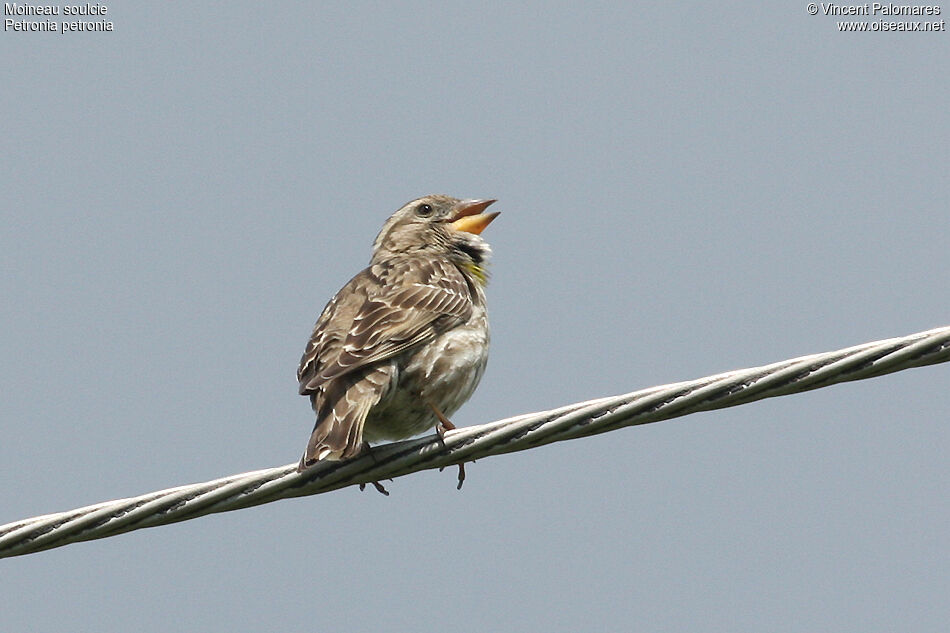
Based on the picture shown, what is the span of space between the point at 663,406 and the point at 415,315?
8.72ft

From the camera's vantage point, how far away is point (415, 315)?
821 cm

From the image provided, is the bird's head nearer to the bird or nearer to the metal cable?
A: the bird

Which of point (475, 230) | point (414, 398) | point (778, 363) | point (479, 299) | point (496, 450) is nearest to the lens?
point (778, 363)

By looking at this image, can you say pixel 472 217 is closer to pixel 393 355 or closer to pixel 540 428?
pixel 393 355

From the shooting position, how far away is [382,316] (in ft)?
26.6

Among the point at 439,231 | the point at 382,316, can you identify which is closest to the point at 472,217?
the point at 439,231

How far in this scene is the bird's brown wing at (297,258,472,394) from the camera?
7730 millimetres

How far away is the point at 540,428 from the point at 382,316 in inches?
90.5

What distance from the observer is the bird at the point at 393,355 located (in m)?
7.46

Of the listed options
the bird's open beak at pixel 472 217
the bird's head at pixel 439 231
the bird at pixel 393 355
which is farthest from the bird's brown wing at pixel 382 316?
the bird's open beak at pixel 472 217

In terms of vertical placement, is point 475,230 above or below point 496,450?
above

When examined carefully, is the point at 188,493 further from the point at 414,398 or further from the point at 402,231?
the point at 402,231

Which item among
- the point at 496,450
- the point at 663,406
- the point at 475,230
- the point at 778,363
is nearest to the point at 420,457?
the point at 496,450

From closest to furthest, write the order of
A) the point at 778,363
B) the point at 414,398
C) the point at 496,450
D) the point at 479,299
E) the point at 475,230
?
the point at 778,363 < the point at 496,450 < the point at 414,398 < the point at 479,299 < the point at 475,230
